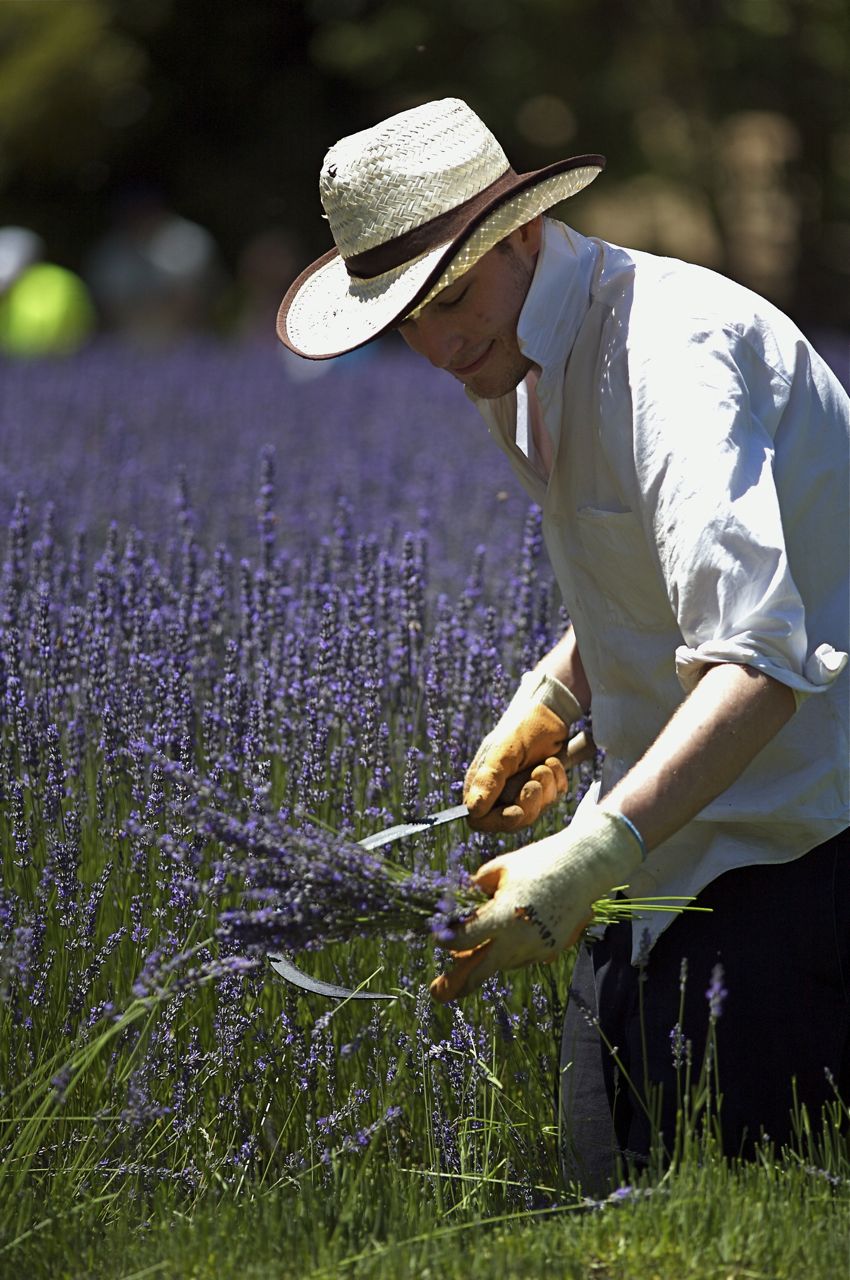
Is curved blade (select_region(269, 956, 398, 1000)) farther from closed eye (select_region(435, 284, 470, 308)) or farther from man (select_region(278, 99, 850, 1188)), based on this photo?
closed eye (select_region(435, 284, 470, 308))

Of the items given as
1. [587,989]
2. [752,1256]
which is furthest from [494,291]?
[752,1256]

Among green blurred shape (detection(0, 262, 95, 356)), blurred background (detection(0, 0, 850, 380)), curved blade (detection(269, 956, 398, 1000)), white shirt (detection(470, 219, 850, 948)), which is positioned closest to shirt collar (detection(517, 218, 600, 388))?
white shirt (detection(470, 219, 850, 948))

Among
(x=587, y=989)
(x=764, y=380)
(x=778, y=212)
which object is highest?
(x=778, y=212)

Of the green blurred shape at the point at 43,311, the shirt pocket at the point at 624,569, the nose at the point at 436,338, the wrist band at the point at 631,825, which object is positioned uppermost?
the green blurred shape at the point at 43,311

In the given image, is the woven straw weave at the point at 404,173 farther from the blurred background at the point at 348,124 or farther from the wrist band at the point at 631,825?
the blurred background at the point at 348,124

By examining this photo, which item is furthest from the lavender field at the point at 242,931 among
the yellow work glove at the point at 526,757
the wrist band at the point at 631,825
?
the wrist band at the point at 631,825

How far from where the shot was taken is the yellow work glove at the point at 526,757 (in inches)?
102

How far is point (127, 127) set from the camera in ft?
59.5

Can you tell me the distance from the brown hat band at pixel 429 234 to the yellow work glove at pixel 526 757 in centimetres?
75

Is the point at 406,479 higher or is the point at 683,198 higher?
the point at 683,198

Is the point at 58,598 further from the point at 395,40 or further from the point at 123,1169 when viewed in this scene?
the point at 395,40

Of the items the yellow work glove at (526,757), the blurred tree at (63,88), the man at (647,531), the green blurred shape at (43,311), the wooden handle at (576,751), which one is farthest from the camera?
the blurred tree at (63,88)

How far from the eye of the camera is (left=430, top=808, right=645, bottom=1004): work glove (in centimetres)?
198

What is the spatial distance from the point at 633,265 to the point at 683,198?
16.1m
